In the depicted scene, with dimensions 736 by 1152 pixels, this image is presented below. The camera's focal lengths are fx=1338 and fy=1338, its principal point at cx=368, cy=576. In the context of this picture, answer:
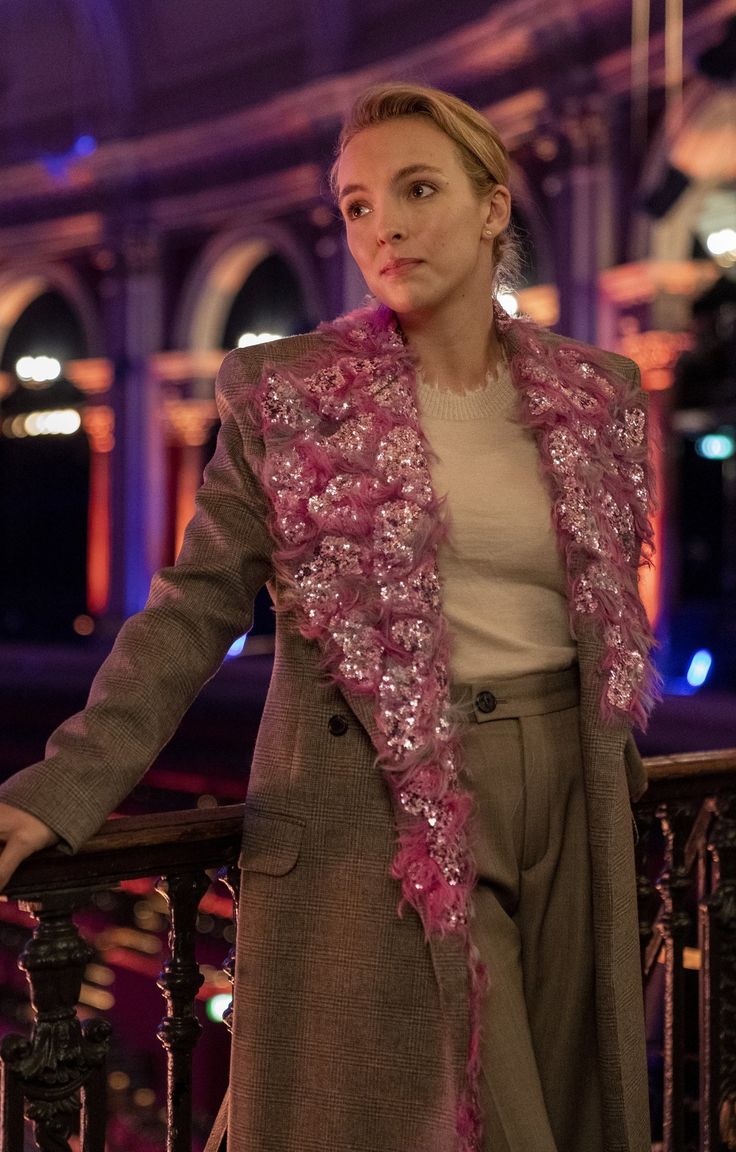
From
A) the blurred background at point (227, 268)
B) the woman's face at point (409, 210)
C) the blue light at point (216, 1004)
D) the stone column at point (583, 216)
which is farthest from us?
the stone column at point (583, 216)

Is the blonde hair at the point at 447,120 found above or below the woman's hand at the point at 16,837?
above

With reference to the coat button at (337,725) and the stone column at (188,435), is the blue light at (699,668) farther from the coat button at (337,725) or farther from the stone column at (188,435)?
the coat button at (337,725)

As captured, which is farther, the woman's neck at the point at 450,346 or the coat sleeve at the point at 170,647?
the woman's neck at the point at 450,346

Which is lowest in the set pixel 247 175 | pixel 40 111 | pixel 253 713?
pixel 253 713

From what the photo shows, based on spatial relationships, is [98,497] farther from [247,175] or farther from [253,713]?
[253,713]

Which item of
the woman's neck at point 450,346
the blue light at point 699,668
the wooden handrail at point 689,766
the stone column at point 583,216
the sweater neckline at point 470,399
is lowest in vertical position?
the wooden handrail at point 689,766

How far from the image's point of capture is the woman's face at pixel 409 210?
1761 millimetres

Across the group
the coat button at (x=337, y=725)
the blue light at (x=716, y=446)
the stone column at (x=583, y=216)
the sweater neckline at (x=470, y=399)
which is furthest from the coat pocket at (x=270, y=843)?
the stone column at (x=583, y=216)

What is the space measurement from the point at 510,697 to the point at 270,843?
0.37 meters

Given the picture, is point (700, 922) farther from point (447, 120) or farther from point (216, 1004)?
point (216, 1004)

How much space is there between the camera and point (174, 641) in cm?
167

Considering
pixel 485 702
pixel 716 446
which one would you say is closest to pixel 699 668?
pixel 716 446

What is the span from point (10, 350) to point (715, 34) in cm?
1027

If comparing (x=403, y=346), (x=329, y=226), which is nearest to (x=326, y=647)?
(x=403, y=346)
